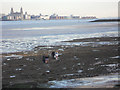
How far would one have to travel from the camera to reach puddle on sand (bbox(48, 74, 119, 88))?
8681 mm

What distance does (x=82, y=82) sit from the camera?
8.98m

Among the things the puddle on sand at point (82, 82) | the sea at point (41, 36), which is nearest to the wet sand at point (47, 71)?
the puddle on sand at point (82, 82)

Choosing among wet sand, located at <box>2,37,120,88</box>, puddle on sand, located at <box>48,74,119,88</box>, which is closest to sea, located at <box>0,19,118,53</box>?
wet sand, located at <box>2,37,120,88</box>

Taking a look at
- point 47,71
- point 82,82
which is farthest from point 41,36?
point 82,82

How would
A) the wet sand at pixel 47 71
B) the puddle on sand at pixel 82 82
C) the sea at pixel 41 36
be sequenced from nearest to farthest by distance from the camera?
the puddle on sand at pixel 82 82
the wet sand at pixel 47 71
the sea at pixel 41 36

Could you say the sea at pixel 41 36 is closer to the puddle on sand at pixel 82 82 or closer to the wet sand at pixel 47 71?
the wet sand at pixel 47 71

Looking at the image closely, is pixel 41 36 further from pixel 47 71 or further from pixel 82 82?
pixel 82 82

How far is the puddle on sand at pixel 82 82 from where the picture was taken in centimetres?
868

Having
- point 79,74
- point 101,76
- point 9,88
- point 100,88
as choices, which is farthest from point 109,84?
point 9,88

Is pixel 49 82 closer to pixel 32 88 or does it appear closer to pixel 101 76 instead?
pixel 32 88

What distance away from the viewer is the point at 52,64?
12.7 meters

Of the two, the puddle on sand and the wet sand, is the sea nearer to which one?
the wet sand

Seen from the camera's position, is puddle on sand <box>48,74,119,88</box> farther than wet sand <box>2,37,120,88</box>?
No

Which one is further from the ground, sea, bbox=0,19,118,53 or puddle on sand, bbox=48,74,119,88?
puddle on sand, bbox=48,74,119,88
